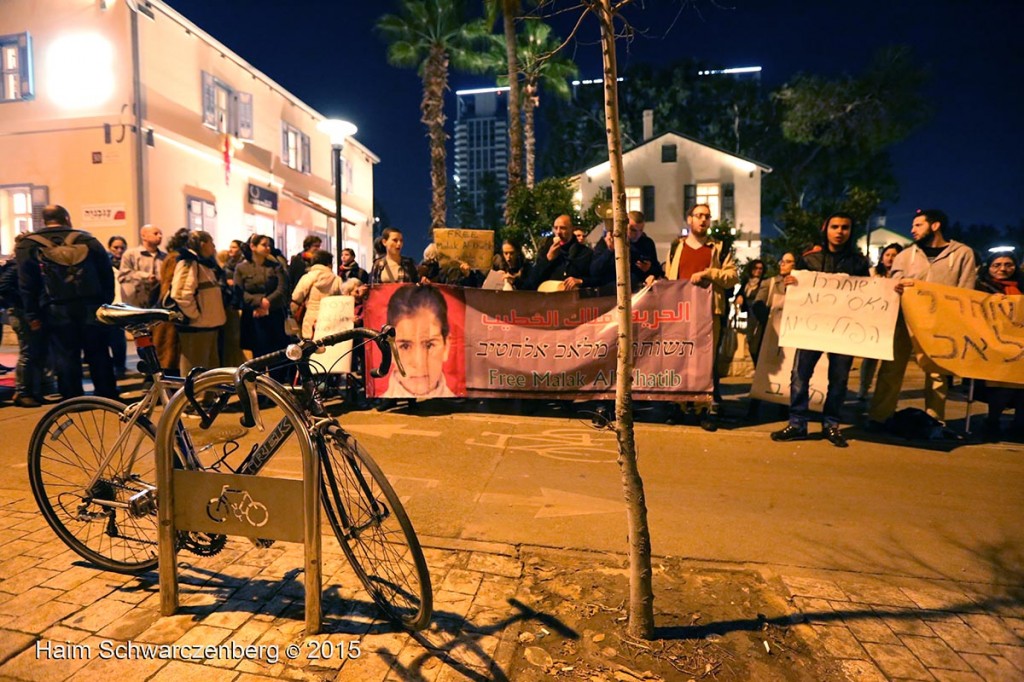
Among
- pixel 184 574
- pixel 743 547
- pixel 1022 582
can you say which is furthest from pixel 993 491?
pixel 184 574

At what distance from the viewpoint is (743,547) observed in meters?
3.64

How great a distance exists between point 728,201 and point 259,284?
30.7 m

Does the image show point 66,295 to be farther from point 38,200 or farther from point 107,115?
point 38,200

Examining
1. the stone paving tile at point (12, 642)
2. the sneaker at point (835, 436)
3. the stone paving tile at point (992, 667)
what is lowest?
the stone paving tile at point (992, 667)

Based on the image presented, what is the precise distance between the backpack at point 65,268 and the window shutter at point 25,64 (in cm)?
1333

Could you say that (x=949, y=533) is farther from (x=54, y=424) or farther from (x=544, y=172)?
(x=544, y=172)

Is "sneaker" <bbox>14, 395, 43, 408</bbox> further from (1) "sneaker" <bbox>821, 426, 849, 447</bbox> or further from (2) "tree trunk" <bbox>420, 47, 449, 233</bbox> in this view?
(2) "tree trunk" <bbox>420, 47, 449, 233</bbox>

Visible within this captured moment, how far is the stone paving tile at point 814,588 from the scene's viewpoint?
3035 millimetres

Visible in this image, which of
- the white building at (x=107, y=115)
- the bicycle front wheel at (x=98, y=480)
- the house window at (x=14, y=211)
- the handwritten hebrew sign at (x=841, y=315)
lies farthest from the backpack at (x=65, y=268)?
→ the house window at (x=14, y=211)

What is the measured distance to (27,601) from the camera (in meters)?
2.89

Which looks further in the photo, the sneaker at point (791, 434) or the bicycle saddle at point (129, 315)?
the sneaker at point (791, 434)

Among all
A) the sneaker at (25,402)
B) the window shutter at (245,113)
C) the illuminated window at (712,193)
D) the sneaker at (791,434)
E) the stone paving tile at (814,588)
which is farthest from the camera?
the illuminated window at (712,193)

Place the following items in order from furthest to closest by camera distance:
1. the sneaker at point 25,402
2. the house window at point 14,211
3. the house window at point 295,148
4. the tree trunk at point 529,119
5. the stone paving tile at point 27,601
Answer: the tree trunk at point 529,119
the house window at point 295,148
the house window at point 14,211
the sneaker at point 25,402
the stone paving tile at point 27,601

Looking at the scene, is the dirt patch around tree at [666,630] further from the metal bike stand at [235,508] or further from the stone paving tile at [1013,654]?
the metal bike stand at [235,508]
